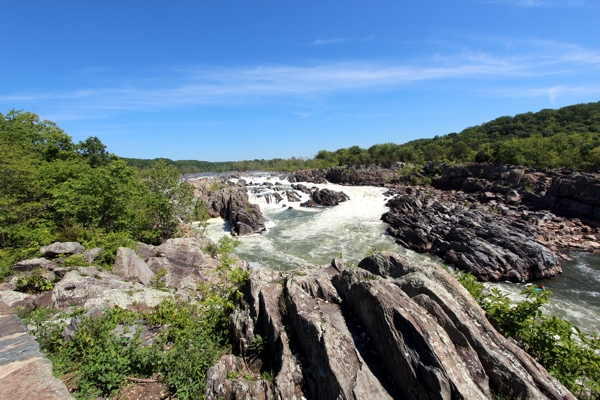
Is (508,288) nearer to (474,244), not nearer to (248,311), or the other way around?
(474,244)

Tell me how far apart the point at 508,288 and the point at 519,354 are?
55.4 feet

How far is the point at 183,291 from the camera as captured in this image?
1091 centimetres

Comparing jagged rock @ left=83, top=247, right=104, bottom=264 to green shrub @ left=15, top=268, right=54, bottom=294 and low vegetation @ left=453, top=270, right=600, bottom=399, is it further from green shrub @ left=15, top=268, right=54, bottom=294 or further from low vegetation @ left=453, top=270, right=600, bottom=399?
low vegetation @ left=453, top=270, right=600, bottom=399

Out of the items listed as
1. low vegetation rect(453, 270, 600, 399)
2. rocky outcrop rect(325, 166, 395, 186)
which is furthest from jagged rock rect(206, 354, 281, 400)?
rocky outcrop rect(325, 166, 395, 186)

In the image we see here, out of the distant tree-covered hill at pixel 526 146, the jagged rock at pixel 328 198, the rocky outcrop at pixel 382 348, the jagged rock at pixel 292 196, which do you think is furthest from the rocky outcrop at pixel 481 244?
the distant tree-covered hill at pixel 526 146

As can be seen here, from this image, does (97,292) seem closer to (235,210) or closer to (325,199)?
(235,210)

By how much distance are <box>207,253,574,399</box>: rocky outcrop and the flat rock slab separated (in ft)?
8.29

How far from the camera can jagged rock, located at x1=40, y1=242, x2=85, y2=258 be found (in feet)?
37.6

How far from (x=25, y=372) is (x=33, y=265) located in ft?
25.6

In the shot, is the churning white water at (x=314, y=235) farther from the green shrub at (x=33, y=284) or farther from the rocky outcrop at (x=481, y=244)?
the green shrub at (x=33, y=284)

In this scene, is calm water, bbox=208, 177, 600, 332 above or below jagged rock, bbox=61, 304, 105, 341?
below

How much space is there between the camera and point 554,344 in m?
4.96

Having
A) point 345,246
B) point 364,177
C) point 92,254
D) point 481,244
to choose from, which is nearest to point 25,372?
point 92,254

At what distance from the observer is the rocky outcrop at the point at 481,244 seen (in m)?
18.9
